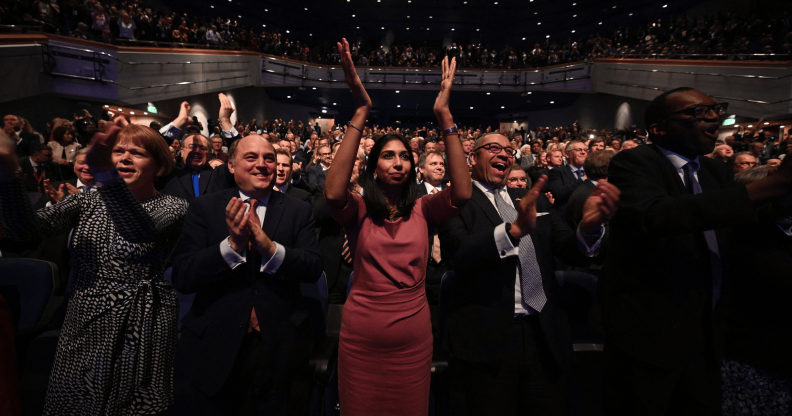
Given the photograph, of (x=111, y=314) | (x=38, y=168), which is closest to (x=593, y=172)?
(x=111, y=314)

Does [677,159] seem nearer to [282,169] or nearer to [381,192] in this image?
[381,192]

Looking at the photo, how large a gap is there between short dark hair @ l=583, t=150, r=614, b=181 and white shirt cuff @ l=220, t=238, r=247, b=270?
271 cm

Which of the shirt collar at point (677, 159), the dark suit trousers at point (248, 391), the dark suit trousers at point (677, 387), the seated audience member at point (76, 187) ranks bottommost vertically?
the dark suit trousers at point (248, 391)

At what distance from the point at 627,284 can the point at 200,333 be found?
5.25ft

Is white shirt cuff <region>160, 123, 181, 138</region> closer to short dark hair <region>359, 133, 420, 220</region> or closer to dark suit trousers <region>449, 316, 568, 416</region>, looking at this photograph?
short dark hair <region>359, 133, 420, 220</region>

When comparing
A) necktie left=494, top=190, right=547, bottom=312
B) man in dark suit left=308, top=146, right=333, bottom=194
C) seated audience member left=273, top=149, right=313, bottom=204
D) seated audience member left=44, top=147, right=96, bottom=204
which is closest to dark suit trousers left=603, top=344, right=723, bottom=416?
necktie left=494, top=190, right=547, bottom=312

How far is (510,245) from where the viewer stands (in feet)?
4.81

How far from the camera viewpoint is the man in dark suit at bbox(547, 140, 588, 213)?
397 cm

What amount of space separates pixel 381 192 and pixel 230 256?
24.2 inches

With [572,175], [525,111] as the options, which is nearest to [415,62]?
[525,111]

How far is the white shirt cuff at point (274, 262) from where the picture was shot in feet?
4.96

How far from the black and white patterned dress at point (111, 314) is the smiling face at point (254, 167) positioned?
1.21 feet

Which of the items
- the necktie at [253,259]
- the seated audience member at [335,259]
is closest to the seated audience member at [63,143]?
the seated audience member at [335,259]

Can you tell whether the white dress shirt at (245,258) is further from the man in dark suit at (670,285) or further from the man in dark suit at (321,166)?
the man in dark suit at (321,166)
